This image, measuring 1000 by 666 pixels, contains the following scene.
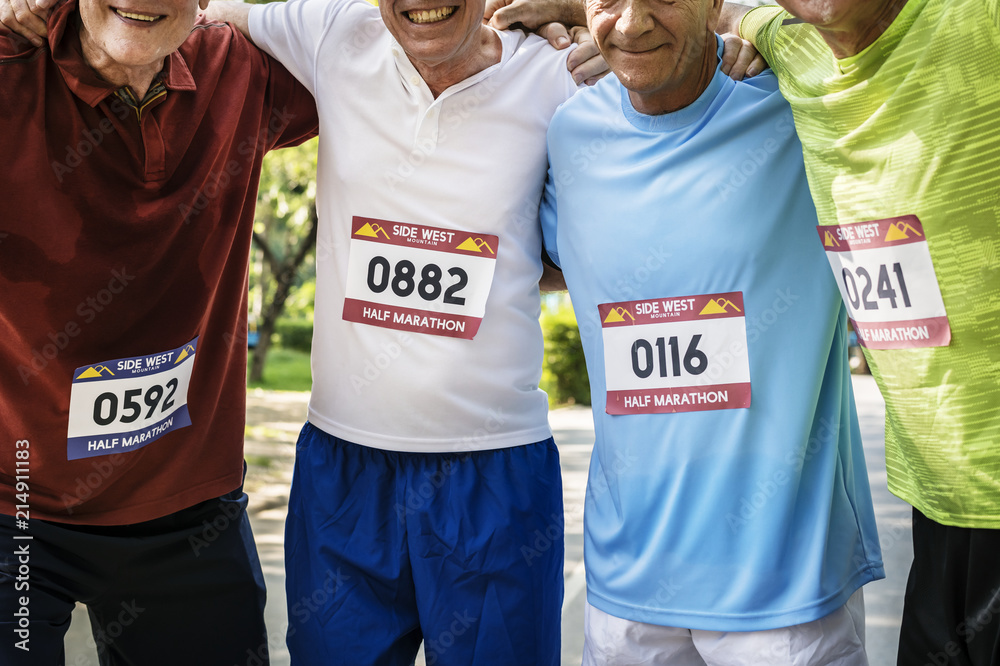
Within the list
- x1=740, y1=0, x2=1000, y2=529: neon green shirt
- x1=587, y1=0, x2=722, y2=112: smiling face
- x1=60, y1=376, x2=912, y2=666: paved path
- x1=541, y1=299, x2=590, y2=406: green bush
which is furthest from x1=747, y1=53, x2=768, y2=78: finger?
x1=541, y1=299, x2=590, y2=406: green bush

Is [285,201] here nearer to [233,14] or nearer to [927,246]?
[233,14]

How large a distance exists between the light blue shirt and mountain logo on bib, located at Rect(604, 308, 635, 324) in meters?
0.02

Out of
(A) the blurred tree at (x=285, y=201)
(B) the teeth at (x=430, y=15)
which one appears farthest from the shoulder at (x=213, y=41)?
(A) the blurred tree at (x=285, y=201)

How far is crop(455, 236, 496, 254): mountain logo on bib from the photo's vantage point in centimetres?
235

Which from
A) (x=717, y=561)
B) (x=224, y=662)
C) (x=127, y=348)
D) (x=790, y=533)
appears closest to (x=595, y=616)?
(x=717, y=561)

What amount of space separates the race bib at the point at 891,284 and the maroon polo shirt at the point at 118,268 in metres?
1.46

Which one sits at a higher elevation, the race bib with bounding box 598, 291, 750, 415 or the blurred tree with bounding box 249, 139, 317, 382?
the blurred tree with bounding box 249, 139, 317, 382

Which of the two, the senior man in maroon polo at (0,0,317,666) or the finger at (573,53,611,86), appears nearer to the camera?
the senior man in maroon polo at (0,0,317,666)

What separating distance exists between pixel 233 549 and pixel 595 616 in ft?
3.25

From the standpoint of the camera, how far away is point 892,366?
177 centimetres

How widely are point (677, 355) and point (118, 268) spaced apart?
50.5 inches

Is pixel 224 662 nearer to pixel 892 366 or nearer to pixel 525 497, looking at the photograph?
pixel 525 497

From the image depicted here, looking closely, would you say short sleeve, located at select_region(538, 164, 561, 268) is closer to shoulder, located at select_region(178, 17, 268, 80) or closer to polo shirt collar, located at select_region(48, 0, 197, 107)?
shoulder, located at select_region(178, 17, 268, 80)

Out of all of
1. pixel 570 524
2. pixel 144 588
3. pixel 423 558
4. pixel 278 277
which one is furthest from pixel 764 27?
pixel 278 277
